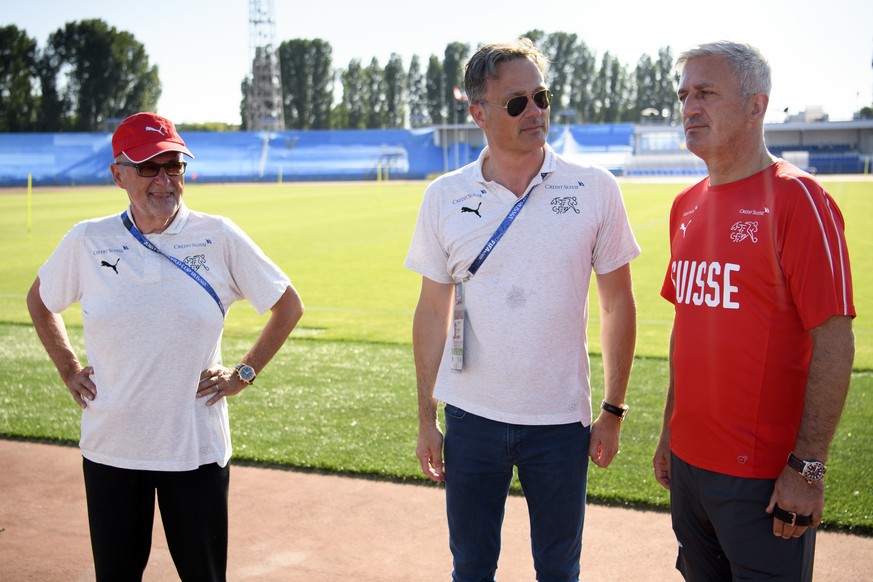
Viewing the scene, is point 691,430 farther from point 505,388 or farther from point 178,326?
point 178,326

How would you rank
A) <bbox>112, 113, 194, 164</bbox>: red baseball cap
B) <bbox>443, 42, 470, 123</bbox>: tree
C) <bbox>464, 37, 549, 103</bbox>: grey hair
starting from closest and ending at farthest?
<bbox>464, 37, 549, 103</bbox>: grey hair, <bbox>112, 113, 194, 164</bbox>: red baseball cap, <bbox>443, 42, 470, 123</bbox>: tree

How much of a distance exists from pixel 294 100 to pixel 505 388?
108258 mm

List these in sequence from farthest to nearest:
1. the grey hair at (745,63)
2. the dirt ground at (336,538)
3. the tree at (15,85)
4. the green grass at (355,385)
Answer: the tree at (15,85) → the green grass at (355,385) → the dirt ground at (336,538) → the grey hair at (745,63)

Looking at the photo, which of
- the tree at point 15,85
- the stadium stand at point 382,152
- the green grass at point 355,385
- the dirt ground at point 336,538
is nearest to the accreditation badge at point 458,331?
the dirt ground at point 336,538

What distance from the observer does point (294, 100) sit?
107250 mm

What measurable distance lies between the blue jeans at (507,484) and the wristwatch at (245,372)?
851mm

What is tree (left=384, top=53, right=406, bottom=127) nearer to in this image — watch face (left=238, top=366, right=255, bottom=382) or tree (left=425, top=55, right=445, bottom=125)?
tree (left=425, top=55, right=445, bottom=125)

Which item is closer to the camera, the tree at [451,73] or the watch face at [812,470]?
the watch face at [812,470]

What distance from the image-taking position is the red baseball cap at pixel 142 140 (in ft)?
10.5

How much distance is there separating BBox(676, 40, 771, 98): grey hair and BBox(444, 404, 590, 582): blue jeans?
124 cm

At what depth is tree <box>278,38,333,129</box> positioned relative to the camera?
106812 millimetres

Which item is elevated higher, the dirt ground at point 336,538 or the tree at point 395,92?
the tree at point 395,92

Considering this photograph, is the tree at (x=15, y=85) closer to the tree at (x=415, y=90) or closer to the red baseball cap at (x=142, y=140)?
the tree at (x=415, y=90)

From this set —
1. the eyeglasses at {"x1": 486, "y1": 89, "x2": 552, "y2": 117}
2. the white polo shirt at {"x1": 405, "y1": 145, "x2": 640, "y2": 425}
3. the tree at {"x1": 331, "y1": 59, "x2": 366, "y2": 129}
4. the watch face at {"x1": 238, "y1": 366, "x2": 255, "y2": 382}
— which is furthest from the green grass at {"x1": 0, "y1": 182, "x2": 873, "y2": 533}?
the tree at {"x1": 331, "y1": 59, "x2": 366, "y2": 129}
